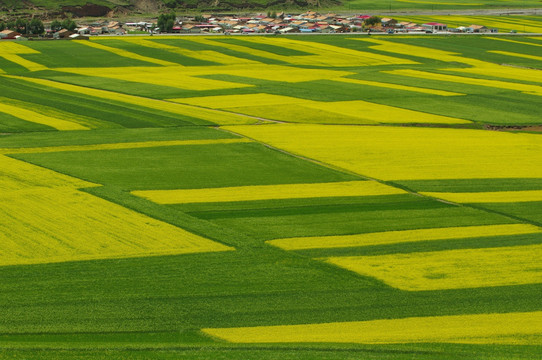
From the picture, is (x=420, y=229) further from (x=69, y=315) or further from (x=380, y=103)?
(x=380, y=103)

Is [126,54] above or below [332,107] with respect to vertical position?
below

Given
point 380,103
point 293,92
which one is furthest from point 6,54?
point 380,103

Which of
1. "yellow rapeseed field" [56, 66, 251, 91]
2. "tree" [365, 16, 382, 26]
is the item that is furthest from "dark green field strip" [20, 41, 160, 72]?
"tree" [365, 16, 382, 26]

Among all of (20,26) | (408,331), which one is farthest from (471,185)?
(20,26)

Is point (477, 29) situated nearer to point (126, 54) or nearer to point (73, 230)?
point (126, 54)

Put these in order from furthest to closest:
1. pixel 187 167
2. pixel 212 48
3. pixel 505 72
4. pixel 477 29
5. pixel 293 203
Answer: pixel 477 29, pixel 212 48, pixel 505 72, pixel 187 167, pixel 293 203

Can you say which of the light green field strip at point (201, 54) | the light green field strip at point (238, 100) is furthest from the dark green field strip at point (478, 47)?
the light green field strip at point (238, 100)

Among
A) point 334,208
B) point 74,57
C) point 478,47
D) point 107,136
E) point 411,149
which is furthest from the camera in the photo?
point 478,47
